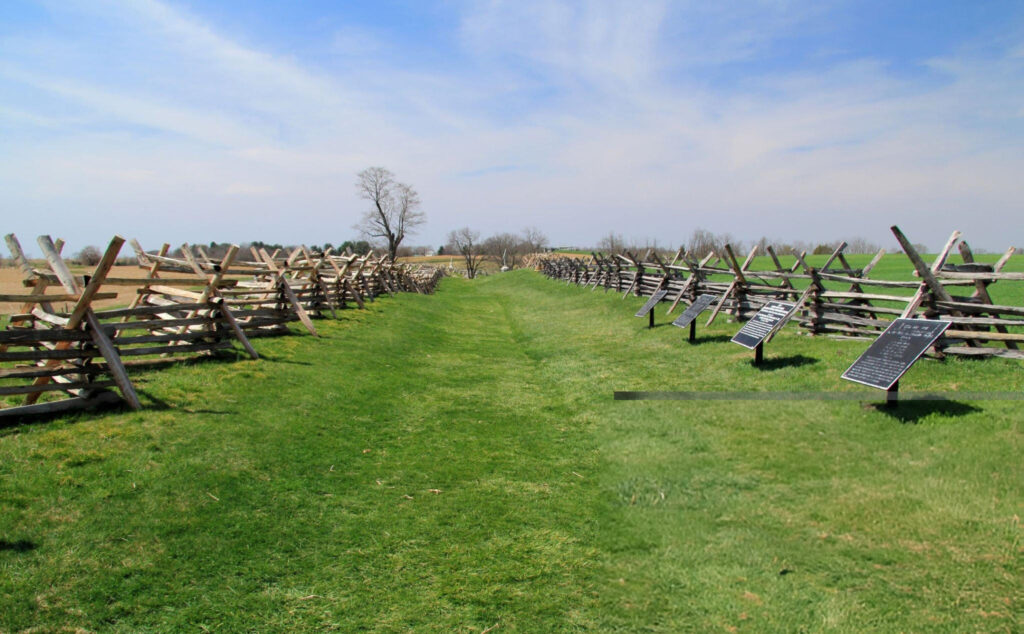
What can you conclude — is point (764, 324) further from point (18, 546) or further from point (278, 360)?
point (18, 546)

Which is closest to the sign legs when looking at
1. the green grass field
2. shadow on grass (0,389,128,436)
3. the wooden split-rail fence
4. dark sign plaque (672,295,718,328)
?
the green grass field

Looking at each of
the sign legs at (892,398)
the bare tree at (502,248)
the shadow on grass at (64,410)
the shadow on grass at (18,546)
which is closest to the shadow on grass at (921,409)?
the sign legs at (892,398)

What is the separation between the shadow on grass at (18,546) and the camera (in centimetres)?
375

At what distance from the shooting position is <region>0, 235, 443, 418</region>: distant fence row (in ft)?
20.0

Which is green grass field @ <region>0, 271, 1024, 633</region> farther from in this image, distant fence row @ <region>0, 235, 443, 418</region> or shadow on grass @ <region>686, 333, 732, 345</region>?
shadow on grass @ <region>686, 333, 732, 345</region>

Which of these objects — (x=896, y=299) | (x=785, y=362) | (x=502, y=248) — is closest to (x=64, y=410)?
(x=785, y=362)

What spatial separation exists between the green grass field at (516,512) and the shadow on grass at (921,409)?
36 mm

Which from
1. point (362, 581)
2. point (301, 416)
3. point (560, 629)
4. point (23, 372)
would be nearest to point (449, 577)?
point (362, 581)

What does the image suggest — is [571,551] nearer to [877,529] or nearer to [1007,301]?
[877,529]

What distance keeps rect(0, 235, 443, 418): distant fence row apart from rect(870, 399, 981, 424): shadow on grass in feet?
25.9

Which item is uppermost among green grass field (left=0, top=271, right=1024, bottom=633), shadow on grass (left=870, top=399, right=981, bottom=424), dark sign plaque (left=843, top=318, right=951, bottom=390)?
dark sign plaque (left=843, top=318, right=951, bottom=390)

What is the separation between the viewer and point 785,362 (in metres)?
8.89

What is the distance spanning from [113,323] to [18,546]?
3.49 metres

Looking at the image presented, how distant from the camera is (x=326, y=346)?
1127cm
